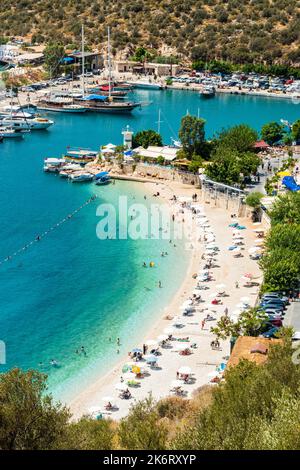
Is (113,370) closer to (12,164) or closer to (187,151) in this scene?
(187,151)

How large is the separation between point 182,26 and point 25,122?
144 ft

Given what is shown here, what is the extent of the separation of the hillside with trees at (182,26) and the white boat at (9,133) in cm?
4017

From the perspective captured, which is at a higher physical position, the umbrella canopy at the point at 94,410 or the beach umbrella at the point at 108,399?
the beach umbrella at the point at 108,399

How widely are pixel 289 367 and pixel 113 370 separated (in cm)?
1063

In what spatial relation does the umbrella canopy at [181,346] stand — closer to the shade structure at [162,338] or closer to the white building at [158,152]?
the shade structure at [162,338]

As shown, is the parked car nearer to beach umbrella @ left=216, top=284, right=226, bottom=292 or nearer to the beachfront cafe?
beach umbrella @ left=216, top=284, right=226, bottom=292

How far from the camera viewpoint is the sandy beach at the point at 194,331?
3145 cm

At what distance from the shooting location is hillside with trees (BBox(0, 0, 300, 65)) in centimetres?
10881

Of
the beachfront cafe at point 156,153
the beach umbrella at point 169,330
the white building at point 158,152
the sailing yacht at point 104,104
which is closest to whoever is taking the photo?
the beach umbrella at point 169,330

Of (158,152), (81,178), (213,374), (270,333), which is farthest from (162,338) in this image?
(158,152)

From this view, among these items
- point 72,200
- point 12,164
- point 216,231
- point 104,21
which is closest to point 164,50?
point 104,21

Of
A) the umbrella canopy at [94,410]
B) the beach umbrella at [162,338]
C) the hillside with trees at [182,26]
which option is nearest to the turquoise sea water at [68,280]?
the beach umbrella at [162,338]

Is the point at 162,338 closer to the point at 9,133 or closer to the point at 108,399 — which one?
the point at 108,399

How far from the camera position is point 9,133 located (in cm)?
7719
